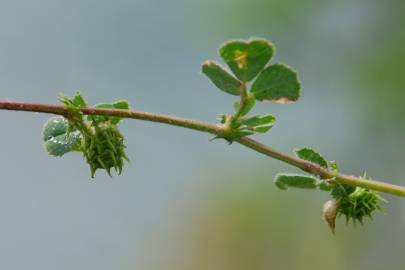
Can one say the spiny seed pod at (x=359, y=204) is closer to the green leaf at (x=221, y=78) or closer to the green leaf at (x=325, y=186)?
the green leaf at (x=325, y=186)

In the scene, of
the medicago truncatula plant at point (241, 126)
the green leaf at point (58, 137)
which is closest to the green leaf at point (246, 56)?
the medicago truncatula plant at point (241, 126)

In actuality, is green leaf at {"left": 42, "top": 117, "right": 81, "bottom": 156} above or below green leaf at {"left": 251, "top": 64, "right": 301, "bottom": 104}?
below

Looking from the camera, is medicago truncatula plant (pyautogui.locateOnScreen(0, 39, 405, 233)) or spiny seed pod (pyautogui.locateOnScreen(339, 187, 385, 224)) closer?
medicago truncatula plant (pyautogui.locateOnScreen(0, 39, 405, 233))

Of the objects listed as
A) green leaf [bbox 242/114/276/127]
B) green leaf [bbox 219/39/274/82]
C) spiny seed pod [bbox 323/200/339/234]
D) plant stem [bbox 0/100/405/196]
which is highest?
green leaf [bbox 219/39/274/82]

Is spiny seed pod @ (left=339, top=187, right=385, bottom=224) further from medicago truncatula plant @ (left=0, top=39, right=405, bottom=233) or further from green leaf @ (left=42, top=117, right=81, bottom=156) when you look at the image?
green leaf @ (left=42, top=117, right=81, bottom=156)

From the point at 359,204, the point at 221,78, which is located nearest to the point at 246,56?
the point at 221,78

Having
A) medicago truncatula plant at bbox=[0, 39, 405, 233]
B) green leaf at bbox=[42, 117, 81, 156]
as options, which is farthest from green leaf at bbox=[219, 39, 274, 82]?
green leaf at bbox=[42, 117, 81, 156]

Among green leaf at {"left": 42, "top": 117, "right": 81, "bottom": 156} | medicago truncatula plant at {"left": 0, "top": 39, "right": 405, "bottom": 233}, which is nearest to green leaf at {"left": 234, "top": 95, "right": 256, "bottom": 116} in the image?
medicago truncatula plant at {"left": 0, "top": 39, "right": 405, "bottom": 233}
